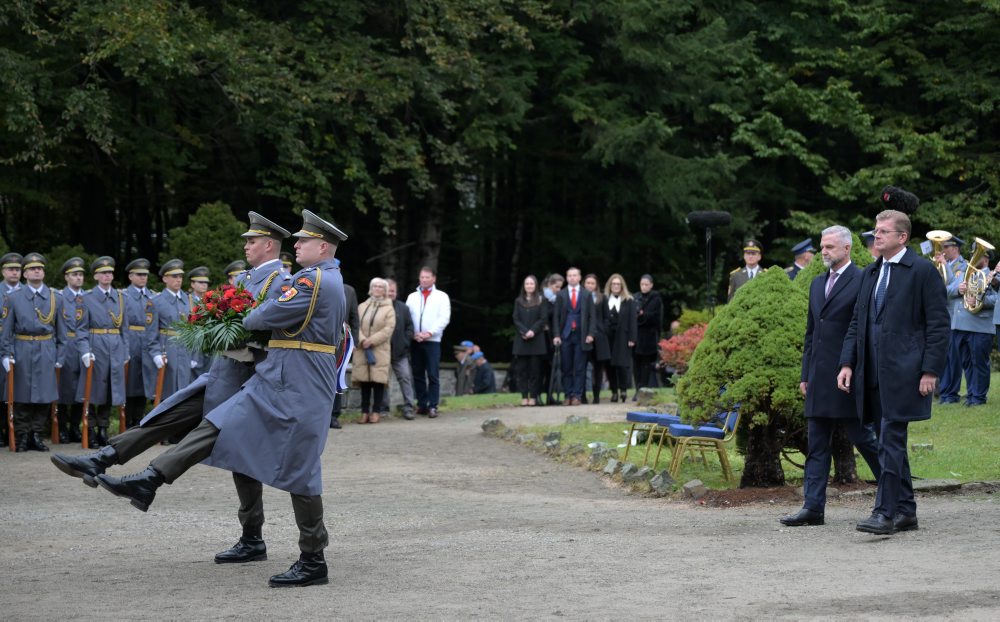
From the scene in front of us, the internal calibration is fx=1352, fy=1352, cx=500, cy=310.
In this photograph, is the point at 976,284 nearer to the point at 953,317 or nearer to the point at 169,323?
the point at 953,317

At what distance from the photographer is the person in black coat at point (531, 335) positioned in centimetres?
2078

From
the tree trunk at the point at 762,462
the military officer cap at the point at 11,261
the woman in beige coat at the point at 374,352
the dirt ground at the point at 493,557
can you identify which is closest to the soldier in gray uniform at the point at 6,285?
the military officer cap at the point at 11,261

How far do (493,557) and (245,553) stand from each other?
1.54 meters

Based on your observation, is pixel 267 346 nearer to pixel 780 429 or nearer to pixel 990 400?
pixel 780 429

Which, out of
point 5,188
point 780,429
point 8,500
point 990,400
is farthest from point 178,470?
point 5,188

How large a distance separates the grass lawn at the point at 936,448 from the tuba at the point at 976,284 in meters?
1.25

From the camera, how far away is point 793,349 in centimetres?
1059

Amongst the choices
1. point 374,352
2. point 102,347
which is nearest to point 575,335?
point 374,352

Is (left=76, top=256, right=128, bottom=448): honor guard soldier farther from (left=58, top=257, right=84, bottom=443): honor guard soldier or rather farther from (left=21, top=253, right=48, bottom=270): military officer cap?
(left=21, top=253, right=48, bottom=270): military officer cap

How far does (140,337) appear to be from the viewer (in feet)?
55.7

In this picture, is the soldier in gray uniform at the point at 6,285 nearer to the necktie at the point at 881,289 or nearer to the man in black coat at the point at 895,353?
the man in black coat at the point at 895,353

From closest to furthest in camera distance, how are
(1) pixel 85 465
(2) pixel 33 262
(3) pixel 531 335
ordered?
(1) pixel 85 465 → (2) pixel 33 262 → (3) pixel 531 335

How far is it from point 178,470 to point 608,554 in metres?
2.69

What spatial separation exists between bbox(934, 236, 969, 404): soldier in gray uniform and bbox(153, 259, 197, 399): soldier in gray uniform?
967 cm
